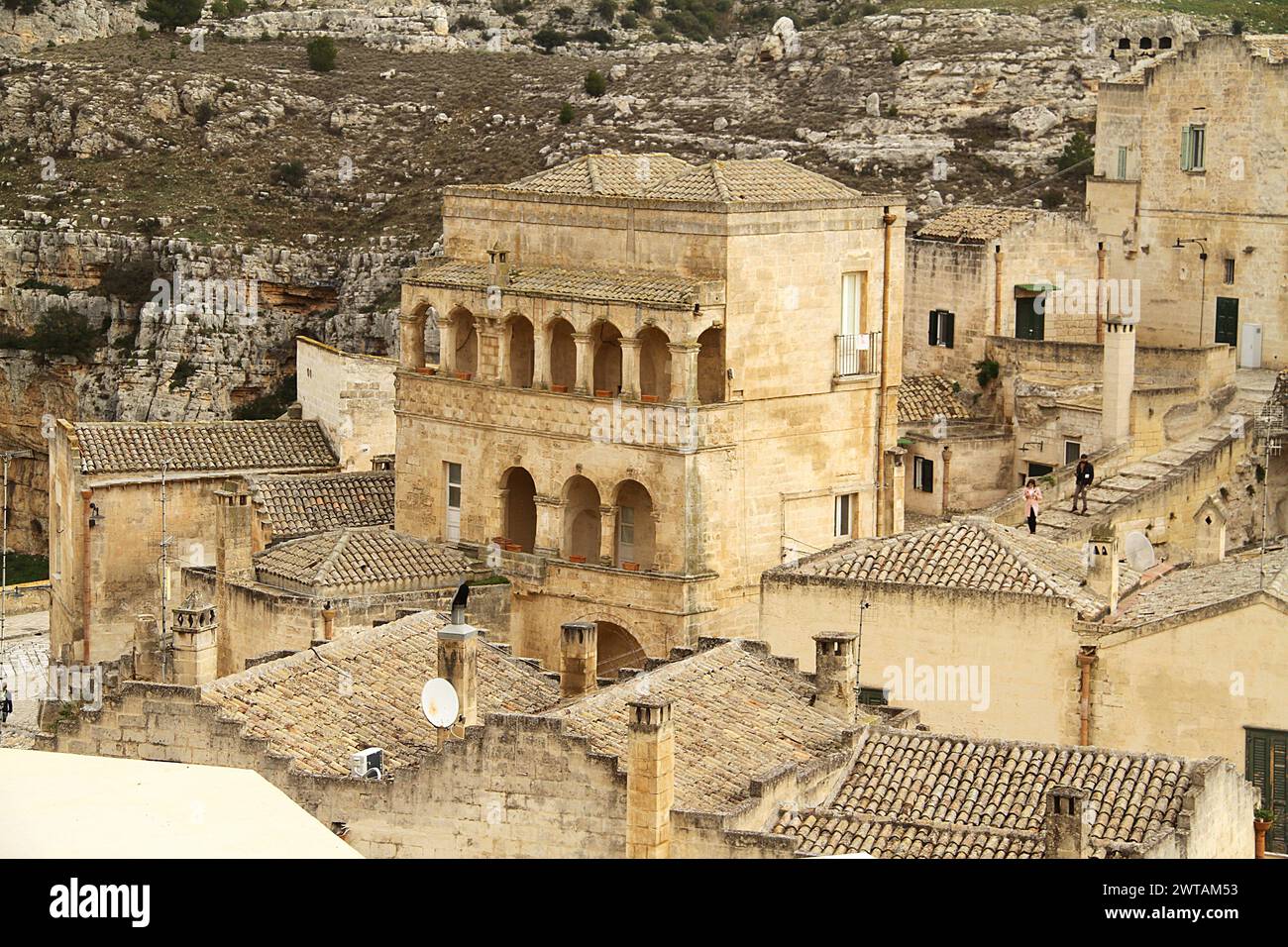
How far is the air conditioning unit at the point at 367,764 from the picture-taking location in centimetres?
2962

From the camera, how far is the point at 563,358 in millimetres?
45969

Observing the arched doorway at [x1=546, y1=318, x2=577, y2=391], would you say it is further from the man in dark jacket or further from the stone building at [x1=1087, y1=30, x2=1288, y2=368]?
the stone building at [x1=1087, y1=30, x2=1288, y2=368]

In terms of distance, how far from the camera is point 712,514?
4278 cm

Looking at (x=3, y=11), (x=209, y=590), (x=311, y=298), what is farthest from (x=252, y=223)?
(x=209, y=590)

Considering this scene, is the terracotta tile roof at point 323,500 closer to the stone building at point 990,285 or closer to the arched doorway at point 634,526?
the arched doorway at point 634,526

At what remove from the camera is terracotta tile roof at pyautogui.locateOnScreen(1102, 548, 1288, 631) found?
34.0 metres

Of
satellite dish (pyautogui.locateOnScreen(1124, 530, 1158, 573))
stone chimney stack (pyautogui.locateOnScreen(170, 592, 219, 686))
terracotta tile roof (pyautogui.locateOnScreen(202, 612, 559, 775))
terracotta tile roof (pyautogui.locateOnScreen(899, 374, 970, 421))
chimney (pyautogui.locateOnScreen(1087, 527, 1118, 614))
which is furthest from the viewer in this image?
terracotta tile roof (pyautogui.locateOnScreen(899, 374, 970, 421))

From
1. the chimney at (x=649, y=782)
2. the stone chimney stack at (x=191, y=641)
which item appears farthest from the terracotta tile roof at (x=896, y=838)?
the stone chimney stack at (x=191, y=641)

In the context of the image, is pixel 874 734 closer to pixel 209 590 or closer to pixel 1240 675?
pixel 1240 675

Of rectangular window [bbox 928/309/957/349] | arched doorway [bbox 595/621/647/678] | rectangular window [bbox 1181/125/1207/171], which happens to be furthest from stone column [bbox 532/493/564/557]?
rectangular window [bbox 1181/125/1207/171]

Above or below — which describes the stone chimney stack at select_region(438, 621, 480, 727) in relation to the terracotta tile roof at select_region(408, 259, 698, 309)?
below

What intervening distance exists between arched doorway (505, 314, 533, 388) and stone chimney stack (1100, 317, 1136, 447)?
11416mm

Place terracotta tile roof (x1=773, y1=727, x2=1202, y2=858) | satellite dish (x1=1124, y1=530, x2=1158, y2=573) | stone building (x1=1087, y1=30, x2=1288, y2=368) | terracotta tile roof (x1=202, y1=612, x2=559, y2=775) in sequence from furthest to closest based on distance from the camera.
→ stone building (x1=1087, y1=30, x2=1288, y2=368), satellite dish (x1=1124, y1=530, x2=1158, y2=573), terracotta tile roof (x1=202, y1=612, x2=559, y2=775), terracotta tile roof (x1=773, y1=727, x2=1202, y2=858)

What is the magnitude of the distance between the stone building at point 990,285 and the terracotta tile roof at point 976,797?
26.1 meters
